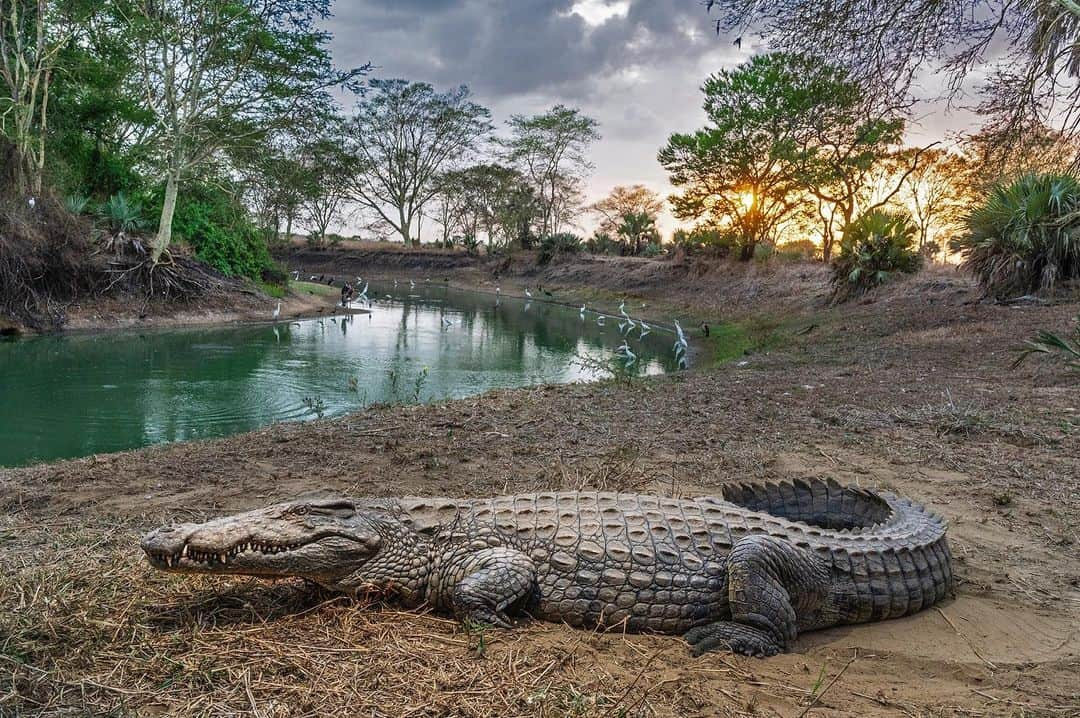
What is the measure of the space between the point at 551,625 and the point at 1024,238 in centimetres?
1319

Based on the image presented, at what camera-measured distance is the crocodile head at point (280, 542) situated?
2414 millimetres

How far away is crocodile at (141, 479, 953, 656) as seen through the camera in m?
2.55

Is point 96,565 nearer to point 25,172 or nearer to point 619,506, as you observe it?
point 619,506

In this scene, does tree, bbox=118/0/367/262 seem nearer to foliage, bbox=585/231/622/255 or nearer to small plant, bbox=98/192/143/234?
small plant, bbox=98/192/143/234

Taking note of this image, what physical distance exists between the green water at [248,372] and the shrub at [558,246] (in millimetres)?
17875

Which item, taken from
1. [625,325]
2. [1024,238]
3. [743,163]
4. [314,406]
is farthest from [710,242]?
[314,406]

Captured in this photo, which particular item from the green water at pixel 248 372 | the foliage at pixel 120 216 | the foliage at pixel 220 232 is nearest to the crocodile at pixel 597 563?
the green water at pixel 248 372

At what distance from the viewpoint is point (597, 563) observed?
2.66 meters

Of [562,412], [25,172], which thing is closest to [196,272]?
[25,172]

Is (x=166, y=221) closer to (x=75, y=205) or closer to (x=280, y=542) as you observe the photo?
(x=75, y=205)

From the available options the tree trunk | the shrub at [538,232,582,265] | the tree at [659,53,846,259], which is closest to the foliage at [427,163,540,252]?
the shrub at [538,232,582,265]

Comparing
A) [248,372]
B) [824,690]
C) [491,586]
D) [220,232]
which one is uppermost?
[220,232]

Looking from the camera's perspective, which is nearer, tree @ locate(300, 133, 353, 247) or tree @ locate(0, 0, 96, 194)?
tree @ locate(0, 0, 96, 194)

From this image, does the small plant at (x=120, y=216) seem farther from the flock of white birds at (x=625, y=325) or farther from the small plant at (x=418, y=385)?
the small plant at (x=418, y=385)
